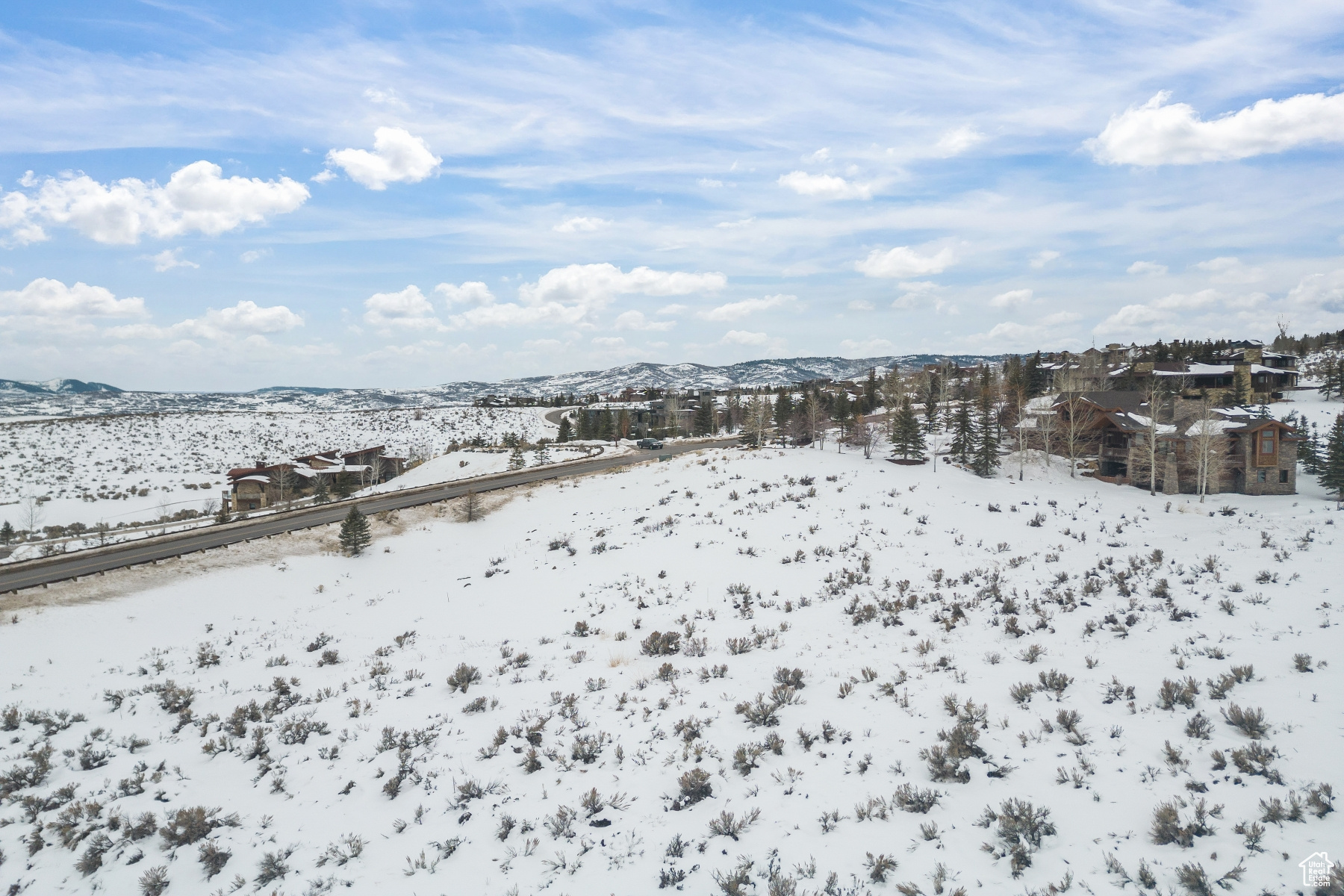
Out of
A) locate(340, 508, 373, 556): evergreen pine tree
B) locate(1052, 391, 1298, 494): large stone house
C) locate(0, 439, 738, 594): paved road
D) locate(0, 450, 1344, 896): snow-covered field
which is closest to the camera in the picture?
locate(0, 450, 1344, 896): snow-covered field

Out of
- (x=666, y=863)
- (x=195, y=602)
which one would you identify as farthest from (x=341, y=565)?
(x=666, y=863)

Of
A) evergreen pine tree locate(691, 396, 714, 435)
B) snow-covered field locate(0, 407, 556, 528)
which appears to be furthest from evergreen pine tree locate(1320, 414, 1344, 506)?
snow-covered field locate(0, 407, 556, 528)

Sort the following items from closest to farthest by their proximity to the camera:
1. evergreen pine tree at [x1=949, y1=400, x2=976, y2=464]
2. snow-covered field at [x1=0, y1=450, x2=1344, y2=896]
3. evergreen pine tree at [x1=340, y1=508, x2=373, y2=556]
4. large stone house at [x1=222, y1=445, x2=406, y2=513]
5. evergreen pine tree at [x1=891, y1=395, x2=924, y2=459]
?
1. snow-covered field at [x1=0, y1=450, x2=1344, y2=896]
2. evergreen pine tree at [x1=340, y1=508, x2=373, y2=556]
3. evergreen pine tree at [x1=949, y1=400, x2=976, y2=464]
4. evergreen pine tree at [x1=891, y1=395, x2=924, y2=459]
5. large stone house at [x1=222, y1=445, x2=406, y2=513]

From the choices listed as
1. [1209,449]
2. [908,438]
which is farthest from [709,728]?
[1209,449]

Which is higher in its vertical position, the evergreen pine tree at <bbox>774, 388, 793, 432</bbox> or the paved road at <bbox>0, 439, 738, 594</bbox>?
the evergreen pine tree at <bbox>774, 388, 793, 432</bbox>

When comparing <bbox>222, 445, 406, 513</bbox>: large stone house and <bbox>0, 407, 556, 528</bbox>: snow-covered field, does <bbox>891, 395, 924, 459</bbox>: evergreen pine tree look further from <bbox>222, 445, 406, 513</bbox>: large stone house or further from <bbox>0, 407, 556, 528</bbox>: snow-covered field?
<bbox>0, 407, 556, 528</bbox>: snow-covered field

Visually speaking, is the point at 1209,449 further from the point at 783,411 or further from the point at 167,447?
the point at 167,447

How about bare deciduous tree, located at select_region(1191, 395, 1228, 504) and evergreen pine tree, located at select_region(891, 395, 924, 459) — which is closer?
bare deciduous tree, located at select_region(1191, 395, 1228, 504)
